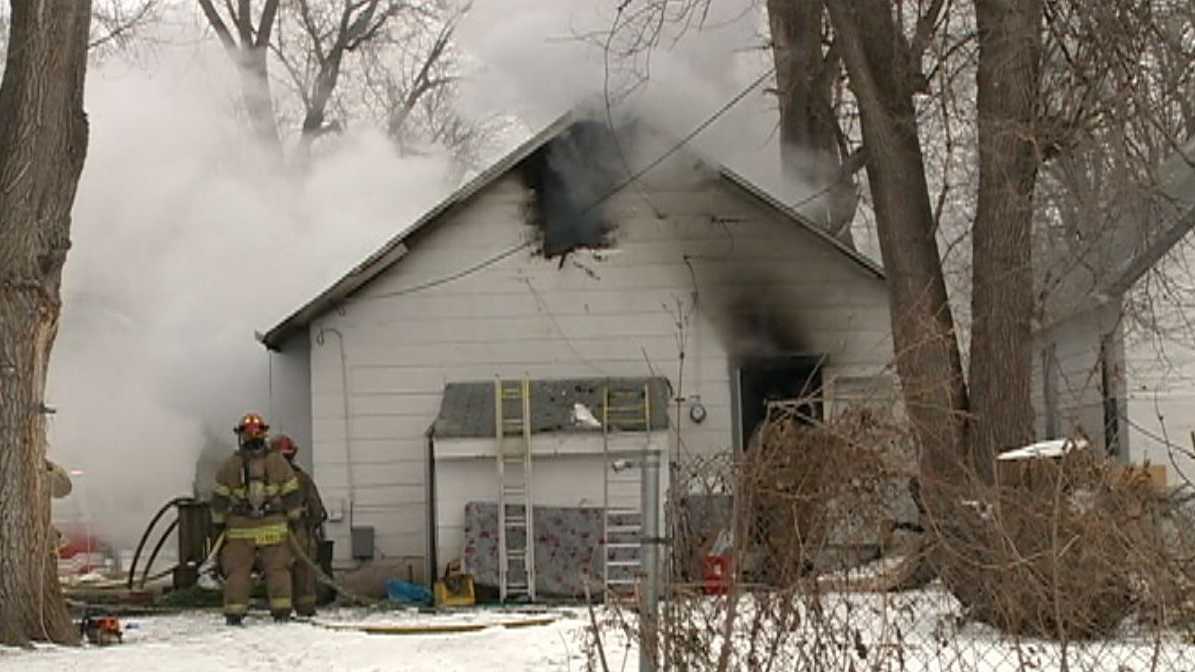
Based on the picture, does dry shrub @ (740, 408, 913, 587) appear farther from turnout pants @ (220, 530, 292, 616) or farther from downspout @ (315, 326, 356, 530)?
downspout @ (315, 326, 356, 530)

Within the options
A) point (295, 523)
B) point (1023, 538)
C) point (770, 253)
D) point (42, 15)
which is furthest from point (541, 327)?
point (1023, 538)

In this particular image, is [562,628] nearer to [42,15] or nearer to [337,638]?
[337,638]

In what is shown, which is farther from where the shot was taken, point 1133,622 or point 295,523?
point 295,523

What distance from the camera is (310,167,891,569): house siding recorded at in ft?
58.0

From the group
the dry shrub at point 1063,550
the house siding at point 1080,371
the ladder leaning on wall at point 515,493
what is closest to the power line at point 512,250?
the ladder leaning on wall at point 515,493

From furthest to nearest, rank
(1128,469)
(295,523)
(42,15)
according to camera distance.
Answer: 1. (295,523)
2. (42,15)
3. (1128,469)

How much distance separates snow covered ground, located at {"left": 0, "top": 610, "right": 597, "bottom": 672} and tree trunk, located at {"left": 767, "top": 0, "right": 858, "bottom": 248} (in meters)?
8.74

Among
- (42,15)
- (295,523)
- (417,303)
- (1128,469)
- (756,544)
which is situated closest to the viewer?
(756,544)

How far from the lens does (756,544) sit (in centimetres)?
712

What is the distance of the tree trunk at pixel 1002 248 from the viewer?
11.7 metres

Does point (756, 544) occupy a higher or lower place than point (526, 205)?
lower

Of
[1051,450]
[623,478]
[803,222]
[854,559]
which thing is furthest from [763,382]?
[854,559]

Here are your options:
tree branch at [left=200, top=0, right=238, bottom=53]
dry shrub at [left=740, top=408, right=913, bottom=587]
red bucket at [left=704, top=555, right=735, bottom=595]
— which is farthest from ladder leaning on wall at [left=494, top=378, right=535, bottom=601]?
tree branch at [left=200, top=0, right=238, bottom=53]

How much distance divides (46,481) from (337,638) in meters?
2.35
